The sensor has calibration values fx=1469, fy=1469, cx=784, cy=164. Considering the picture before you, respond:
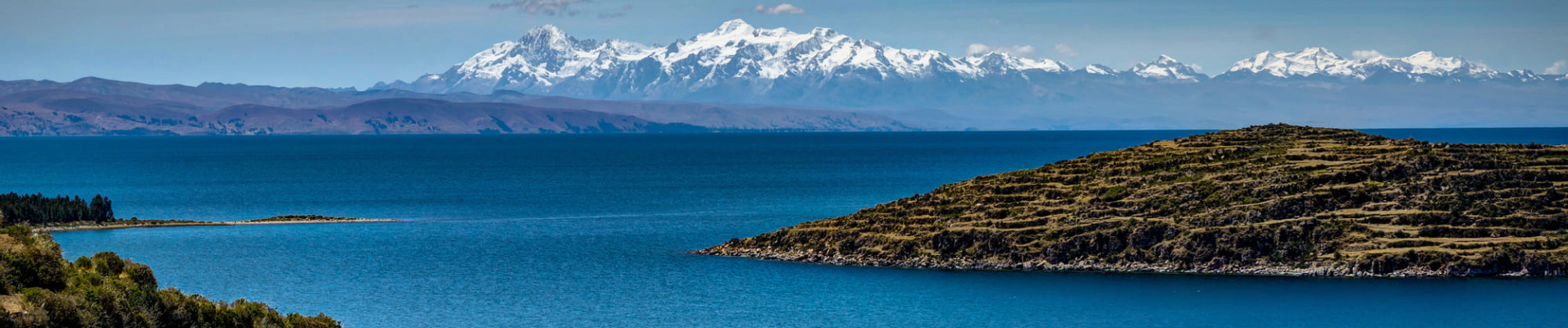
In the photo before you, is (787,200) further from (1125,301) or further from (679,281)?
(1125,301)

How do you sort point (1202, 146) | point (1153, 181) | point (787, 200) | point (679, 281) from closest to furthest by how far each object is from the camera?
point (679, 281), point (1153, 181), point (1202, 146), point (787, 200)

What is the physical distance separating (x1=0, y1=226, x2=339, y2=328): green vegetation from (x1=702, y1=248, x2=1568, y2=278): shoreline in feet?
144

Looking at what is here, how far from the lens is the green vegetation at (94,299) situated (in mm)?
42969

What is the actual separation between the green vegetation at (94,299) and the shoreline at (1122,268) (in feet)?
144

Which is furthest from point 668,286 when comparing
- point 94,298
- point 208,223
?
point 208,223

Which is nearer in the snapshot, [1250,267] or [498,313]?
[498,313]

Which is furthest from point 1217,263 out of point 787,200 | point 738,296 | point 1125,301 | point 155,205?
point 155,205

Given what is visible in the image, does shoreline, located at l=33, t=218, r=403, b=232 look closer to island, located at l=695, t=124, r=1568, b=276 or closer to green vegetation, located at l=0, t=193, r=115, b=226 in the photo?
green vegetation, located at l=0, t=193, r=115, b=226

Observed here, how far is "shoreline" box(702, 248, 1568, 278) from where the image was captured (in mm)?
79812

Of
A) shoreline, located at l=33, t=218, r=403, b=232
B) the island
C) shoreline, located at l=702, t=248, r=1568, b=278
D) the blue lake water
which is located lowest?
shoreline, located at l=33, t=218, r=403, b=232

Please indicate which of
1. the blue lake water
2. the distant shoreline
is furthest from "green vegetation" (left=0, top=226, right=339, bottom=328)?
the distant shoreline

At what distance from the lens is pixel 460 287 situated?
81.1m

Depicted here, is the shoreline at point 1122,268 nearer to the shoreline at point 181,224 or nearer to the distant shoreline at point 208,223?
the shoreline at point 181,224

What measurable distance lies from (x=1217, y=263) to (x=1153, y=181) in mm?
13200
